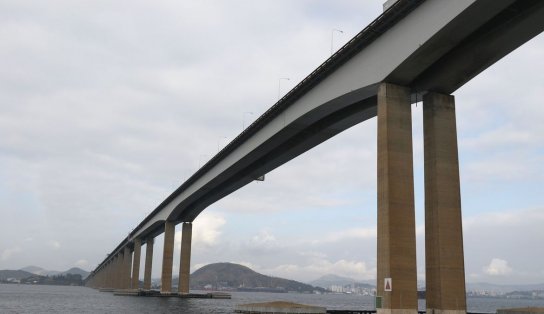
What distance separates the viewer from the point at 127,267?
18200 centimetres

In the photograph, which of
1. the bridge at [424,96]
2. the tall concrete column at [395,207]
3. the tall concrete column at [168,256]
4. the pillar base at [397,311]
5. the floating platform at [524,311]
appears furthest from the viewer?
the tall concrete column at [168,256]

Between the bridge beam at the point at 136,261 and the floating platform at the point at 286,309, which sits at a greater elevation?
the bridge beam at the point at 136,261

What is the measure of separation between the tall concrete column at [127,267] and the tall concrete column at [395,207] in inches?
6149

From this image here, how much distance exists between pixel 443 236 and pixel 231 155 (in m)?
41.1

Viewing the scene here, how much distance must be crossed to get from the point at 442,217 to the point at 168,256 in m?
82.9

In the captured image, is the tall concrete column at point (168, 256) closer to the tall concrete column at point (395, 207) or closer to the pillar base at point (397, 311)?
the tall concrete column at point (395, 207)

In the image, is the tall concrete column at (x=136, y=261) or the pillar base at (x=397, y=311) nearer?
the pillar base at (x=397, y=311)

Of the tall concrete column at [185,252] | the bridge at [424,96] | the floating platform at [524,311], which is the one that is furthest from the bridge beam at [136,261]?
the bridge at [424,96]

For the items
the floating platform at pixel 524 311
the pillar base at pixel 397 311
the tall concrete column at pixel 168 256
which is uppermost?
the tall concrete column at pixel 168 256

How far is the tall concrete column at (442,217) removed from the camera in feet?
115

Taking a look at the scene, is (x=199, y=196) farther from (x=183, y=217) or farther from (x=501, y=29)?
(x=501, y=29)

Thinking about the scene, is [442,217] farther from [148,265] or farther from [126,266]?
[126,266]

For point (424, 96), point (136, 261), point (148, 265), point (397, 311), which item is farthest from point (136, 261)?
point (397, 311)

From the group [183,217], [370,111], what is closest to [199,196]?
[183,217]
